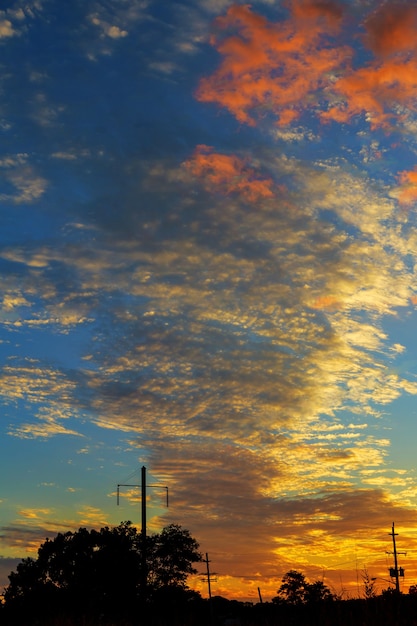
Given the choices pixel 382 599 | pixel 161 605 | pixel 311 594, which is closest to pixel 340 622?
pixel 382 599

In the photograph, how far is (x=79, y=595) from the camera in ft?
202

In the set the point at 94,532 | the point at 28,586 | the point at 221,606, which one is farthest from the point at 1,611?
the point at 221,606

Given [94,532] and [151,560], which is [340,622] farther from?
[94,532]

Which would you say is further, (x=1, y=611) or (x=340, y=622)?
(x=1, y=611)

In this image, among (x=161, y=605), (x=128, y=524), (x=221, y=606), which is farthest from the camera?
(x=221, y=606)

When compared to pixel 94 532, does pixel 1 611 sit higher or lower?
lower

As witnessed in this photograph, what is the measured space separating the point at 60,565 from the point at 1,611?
647cm

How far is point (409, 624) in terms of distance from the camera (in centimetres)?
977

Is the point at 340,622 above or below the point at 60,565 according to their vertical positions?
below

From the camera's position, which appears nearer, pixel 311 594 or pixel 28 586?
pixel 311 594

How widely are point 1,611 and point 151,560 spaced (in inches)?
594

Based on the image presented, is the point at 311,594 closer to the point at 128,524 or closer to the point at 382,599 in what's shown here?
the point at 382,599

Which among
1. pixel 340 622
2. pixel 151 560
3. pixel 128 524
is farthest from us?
pixel 128 524

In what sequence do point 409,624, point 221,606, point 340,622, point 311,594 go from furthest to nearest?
point 221,606
point 311,594
point 340,622
point 409,624
